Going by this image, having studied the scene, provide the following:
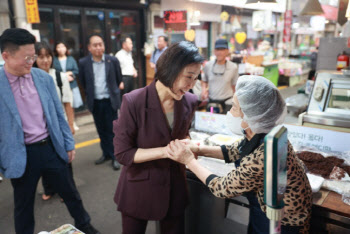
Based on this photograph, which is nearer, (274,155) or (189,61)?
(274,155)

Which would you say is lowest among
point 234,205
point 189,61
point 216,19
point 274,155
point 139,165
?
point 234,205

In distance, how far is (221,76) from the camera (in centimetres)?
498

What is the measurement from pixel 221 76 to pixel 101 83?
2.11 m

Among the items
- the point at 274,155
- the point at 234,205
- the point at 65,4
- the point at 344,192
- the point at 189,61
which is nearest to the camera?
the point at 274,155

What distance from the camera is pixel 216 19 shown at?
10.1m

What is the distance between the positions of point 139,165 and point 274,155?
1107 mm

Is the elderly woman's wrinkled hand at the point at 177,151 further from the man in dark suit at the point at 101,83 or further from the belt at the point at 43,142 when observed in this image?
the man in dark suit at the point at 101,83

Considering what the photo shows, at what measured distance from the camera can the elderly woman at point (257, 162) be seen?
1.44m

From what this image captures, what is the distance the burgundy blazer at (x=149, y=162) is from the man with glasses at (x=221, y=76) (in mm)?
3213

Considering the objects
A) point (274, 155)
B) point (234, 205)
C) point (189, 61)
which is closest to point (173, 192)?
point (234, 205)

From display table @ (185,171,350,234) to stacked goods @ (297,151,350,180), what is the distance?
0.74 ft

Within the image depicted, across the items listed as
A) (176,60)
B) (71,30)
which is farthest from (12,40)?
(71,30)

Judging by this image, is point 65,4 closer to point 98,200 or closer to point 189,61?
point 98,200

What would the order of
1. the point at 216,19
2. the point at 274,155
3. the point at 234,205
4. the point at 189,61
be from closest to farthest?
the point at 274,155, the point at 189,61, the point at 234,205, the point at 216,19
